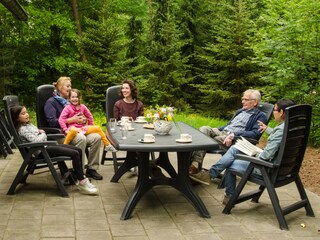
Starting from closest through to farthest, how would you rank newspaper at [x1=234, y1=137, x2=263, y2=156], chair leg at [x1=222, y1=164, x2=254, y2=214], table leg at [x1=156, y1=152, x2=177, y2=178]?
chair leg at [x1=222, y1=164, x2=254, y2=214] → newspaper at [x1=234, y1=137, x2=263, y2=156] → table leg at [x1=156, y1=152, x2=177, y2=178]

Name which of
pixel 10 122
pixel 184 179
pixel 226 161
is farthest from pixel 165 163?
pixel 10 122

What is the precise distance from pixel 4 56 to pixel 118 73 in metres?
3.50

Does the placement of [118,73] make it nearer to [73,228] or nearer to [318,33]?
[318,33]

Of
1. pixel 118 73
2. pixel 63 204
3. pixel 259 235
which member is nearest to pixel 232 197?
pixel 259 235

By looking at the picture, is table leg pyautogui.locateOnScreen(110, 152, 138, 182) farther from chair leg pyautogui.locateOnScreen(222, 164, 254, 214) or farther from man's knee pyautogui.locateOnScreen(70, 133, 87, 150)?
chair leg pyautogui.locateOnScreen(222, 164, 254, 214)

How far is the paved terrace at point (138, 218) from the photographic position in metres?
3.54

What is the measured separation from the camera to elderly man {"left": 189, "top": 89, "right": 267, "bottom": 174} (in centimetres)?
533

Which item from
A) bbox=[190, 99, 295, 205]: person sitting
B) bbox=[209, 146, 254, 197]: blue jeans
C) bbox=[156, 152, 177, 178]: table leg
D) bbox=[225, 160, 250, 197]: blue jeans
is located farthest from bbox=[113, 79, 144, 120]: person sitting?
bbox=[225, 160, 250, 197]: blue jeans

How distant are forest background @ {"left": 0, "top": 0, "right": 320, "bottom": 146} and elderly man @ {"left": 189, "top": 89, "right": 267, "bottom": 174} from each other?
4.06 m

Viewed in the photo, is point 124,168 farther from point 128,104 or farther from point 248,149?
point 248,149

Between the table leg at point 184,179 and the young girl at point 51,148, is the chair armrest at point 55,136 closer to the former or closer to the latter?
the young girl at point 51,148

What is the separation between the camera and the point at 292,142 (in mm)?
3795

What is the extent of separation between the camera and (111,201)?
450 centimetres

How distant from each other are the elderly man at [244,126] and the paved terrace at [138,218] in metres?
0.47
